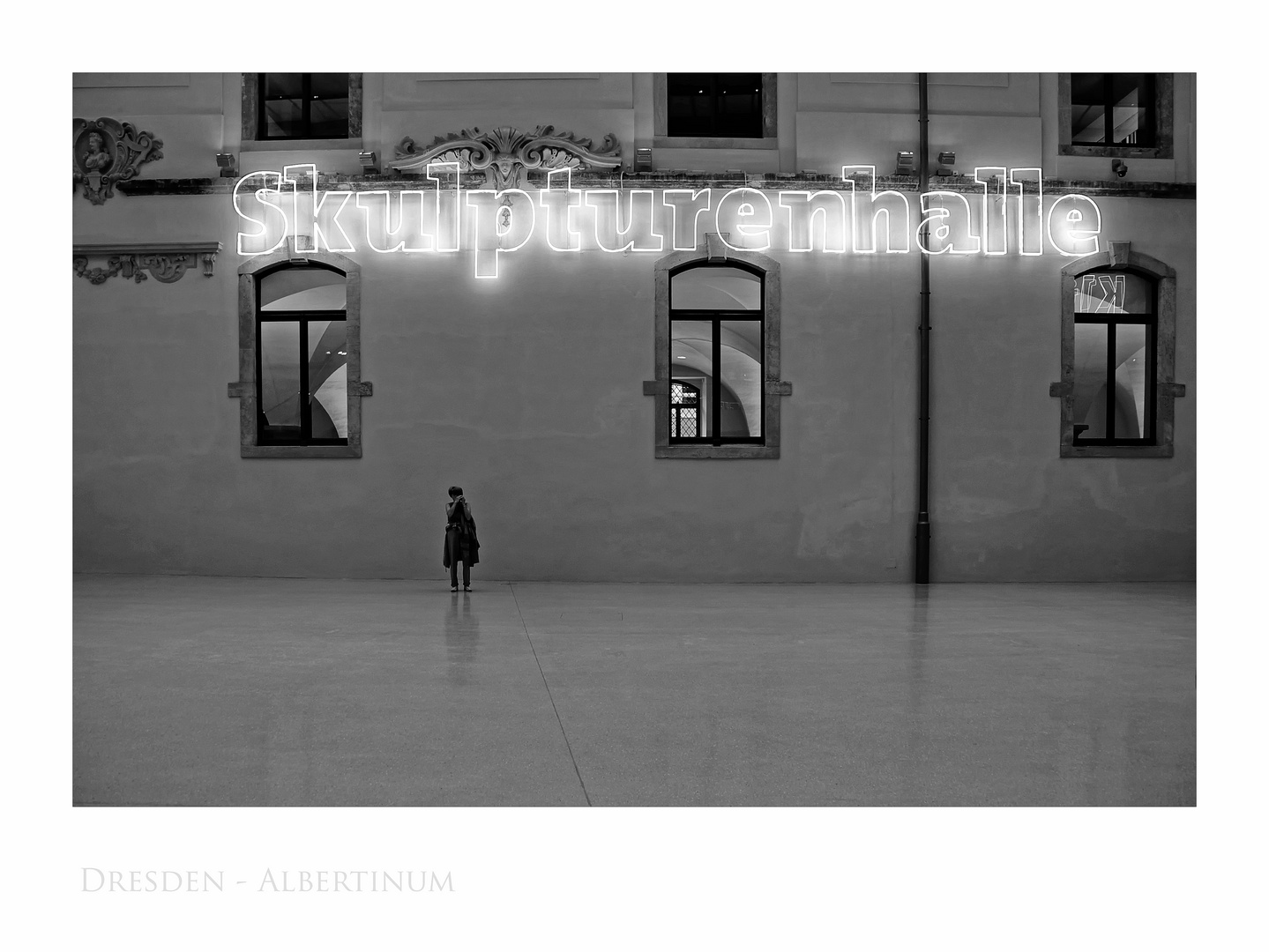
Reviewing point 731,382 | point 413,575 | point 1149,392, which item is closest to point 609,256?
point 731,382

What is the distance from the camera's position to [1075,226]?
12.8m

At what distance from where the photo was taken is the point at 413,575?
12703 millimetres

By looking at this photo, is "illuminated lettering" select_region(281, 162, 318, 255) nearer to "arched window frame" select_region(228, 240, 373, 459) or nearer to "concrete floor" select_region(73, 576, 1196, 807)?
"arched window frame" select_region(228, 240, 373, 459)

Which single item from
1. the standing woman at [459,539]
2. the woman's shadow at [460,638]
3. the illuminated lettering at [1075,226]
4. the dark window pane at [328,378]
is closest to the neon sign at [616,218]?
the illuminated lettering at [1075,226]

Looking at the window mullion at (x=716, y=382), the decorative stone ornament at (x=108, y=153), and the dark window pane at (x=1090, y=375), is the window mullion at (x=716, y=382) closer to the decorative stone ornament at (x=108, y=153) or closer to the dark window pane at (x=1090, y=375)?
the dark window pane at (x=1090, y=375)

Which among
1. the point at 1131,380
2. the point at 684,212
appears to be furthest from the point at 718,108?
the point at 1131,380

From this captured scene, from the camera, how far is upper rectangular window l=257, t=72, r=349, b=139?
1288cm

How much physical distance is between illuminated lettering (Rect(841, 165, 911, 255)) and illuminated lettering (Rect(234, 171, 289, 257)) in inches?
269

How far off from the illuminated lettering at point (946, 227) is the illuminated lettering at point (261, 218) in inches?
304

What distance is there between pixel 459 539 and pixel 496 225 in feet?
12.8

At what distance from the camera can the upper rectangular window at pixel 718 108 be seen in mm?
12859

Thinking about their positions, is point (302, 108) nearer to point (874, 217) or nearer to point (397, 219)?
point (397, 219)
